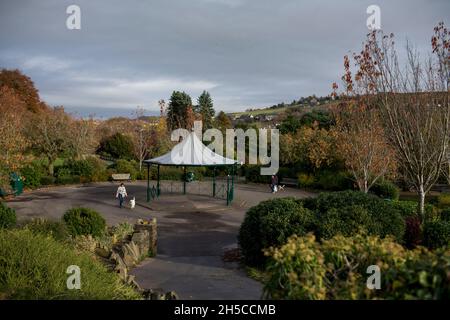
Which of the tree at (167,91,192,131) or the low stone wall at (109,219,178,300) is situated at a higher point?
the tree at (167,91,192,131)

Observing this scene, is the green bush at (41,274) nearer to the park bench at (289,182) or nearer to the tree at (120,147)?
the park bench at (289,182)

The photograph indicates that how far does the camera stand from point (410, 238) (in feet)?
39.8

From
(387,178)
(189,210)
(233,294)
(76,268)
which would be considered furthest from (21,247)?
(387,178)

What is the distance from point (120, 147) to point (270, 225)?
37703 mm

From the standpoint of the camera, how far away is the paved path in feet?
32.1

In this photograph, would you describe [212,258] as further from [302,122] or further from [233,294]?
[302,122]

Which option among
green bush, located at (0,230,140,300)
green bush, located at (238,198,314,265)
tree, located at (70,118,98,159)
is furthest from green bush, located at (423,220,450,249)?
tree, located at (70,118,98,159)

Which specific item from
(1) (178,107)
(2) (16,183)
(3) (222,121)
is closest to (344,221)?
(2) (16,183)

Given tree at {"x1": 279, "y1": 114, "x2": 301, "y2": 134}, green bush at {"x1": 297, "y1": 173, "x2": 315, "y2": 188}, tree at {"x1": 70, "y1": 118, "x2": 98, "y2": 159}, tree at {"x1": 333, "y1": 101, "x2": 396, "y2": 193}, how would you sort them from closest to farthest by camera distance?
tree at {"x1": 333, "y1": 101, "x2": 396, "y2": 193}, green bush at {"x1": 297, "y1": 173, "x2": 315, "y2": 188}, tree at {"x1": 70, "y1": 118, "x2": 98, "y2": 159}, tree at {"x1": 279, "y1": 114, "x2": 301, "y2": 134}

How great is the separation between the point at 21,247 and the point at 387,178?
23.0m

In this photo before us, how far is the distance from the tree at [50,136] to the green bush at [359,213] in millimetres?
26468

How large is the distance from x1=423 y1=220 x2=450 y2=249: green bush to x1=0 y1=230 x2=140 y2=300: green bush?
8.55 metres

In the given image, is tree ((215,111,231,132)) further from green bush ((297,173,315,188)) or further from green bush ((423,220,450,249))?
green bush ((423,220,450,249))

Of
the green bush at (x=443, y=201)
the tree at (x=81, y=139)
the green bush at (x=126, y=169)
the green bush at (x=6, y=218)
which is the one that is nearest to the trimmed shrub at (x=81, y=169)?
the green bush at (x=126, y=169)
